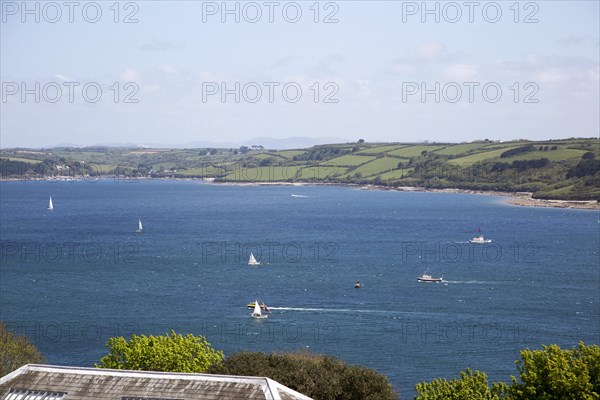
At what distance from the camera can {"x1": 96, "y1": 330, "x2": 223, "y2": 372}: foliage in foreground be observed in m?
44.8

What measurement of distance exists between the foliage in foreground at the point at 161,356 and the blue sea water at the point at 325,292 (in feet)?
63.0

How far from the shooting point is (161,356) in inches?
1770

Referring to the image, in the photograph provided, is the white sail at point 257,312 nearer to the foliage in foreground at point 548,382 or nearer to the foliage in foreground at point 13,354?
the foliage in foreground at point 13,354

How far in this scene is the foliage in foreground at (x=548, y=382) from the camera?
3691cm

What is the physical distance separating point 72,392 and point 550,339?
5366 cm

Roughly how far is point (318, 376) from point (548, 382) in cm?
1209

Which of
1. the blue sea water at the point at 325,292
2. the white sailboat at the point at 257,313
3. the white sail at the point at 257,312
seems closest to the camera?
the blue sea water at the point at 325,292

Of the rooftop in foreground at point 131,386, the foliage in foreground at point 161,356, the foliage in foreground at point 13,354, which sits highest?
the rooftop in foreground at point 131,386

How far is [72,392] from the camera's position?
3369cm

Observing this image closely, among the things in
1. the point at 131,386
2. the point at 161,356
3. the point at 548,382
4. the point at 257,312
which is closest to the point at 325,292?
the point at 257,312

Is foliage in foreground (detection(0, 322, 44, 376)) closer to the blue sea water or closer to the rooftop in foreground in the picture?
the blue sea water

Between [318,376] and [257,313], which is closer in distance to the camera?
[318,376]

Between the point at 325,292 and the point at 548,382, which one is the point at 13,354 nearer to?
the point at 548,382

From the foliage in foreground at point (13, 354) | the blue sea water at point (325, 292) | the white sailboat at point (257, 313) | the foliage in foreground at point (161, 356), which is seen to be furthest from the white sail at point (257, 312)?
the foliage in foreground at point (161, 356)
